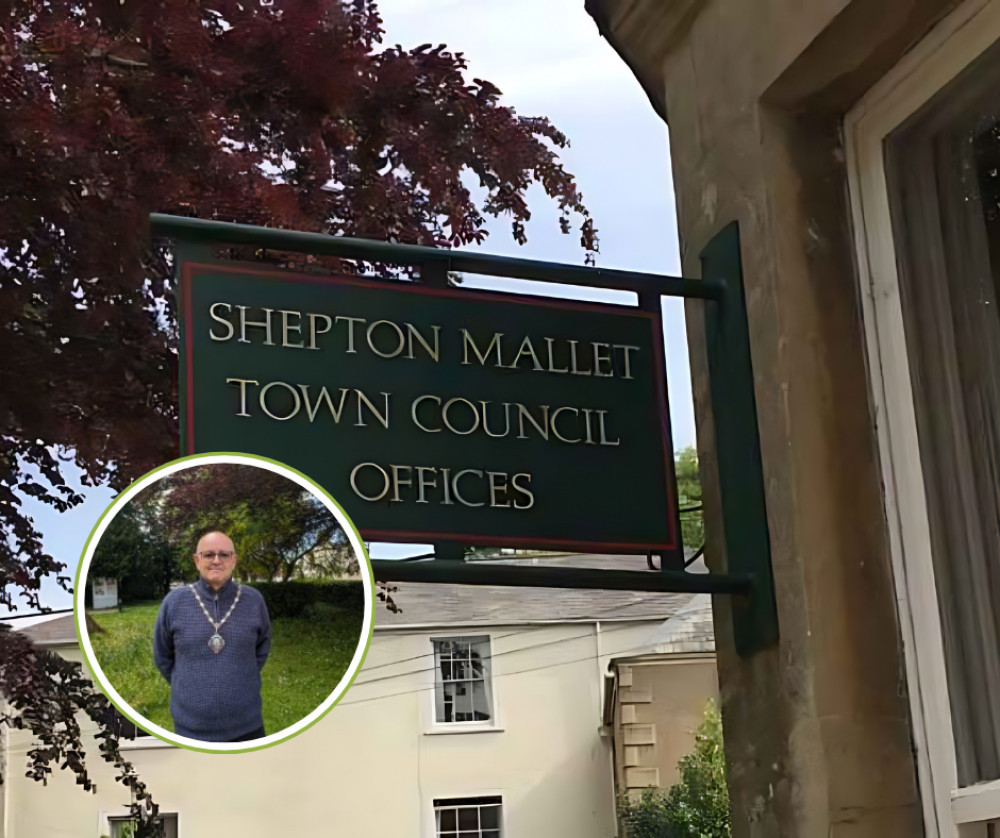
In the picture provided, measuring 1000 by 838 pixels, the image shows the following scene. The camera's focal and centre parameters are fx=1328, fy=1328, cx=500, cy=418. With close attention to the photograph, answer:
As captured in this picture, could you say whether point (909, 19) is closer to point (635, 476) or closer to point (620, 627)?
point (635, 476)

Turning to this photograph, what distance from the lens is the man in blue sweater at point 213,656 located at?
1.74 m

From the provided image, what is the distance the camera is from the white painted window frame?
1.83m

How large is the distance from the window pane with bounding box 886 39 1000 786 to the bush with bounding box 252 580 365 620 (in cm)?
82

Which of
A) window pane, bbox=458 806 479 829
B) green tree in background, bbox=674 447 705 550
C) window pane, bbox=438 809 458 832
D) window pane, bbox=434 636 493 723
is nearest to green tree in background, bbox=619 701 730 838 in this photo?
window pane, bbox=458 806 479 829

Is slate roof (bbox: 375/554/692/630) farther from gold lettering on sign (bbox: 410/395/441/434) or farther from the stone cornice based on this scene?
gold lettering on sign (bbox: 410/395/441/434)

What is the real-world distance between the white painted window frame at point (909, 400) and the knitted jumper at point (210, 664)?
0.93 meters

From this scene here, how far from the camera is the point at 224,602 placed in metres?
1.78

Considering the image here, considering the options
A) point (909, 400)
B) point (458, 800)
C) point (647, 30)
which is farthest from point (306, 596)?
point (458, 800)

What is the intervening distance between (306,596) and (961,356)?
38.8 inches

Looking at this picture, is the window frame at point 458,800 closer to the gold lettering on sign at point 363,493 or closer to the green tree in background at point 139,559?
the gold lettering on sign at point 363,493

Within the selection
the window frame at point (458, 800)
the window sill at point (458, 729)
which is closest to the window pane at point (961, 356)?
the window frame at point (458, 800)

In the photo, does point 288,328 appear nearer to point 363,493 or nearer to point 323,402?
point 323,402

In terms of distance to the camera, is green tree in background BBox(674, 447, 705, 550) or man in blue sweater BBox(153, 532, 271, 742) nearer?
man in blue sweater BBox(153, 532, 271, 742)

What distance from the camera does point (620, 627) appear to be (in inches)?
673
